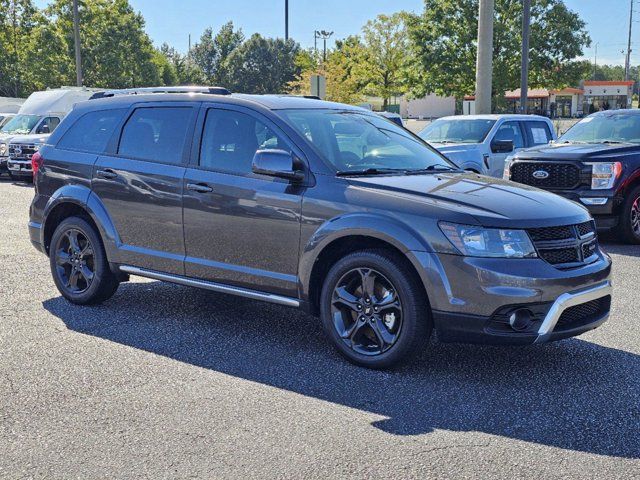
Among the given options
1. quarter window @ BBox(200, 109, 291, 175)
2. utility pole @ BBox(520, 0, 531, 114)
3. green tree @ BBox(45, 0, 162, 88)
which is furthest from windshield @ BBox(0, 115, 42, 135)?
green tree @ BBox(45, 0, 162, 88)

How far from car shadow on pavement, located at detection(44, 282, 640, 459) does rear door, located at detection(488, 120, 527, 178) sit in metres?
7.84

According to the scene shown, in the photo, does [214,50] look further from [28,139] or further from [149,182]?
[149,182]

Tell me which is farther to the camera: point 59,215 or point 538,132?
point 538,132

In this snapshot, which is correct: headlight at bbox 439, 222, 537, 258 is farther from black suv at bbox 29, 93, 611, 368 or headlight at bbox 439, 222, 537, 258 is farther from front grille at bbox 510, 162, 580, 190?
front grille at bbox 510, 162, 580, 190

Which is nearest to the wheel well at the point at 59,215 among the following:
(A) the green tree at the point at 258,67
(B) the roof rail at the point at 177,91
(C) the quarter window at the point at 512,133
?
(B) the roof rail at the point at 177,91

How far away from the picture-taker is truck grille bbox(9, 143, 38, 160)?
2052 cm

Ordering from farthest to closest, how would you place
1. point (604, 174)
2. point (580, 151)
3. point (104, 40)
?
1. point (104, 40)
2. point (580, 151)
3. point (604, 174)

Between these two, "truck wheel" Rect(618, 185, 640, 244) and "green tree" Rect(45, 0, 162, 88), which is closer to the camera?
"truck wheel" Rect(618, 185, 640, 244)

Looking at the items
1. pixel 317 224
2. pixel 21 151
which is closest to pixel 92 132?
pixel 317 224

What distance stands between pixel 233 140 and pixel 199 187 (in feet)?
1.44

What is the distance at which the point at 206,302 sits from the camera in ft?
23.4

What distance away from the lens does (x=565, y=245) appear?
4961mm

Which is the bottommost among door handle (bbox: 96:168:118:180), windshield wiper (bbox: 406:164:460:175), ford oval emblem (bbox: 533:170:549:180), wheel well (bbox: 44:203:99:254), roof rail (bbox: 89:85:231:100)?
wheel well (bbox: 44:203:99:254)

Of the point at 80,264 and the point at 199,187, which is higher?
the point at 199,187
